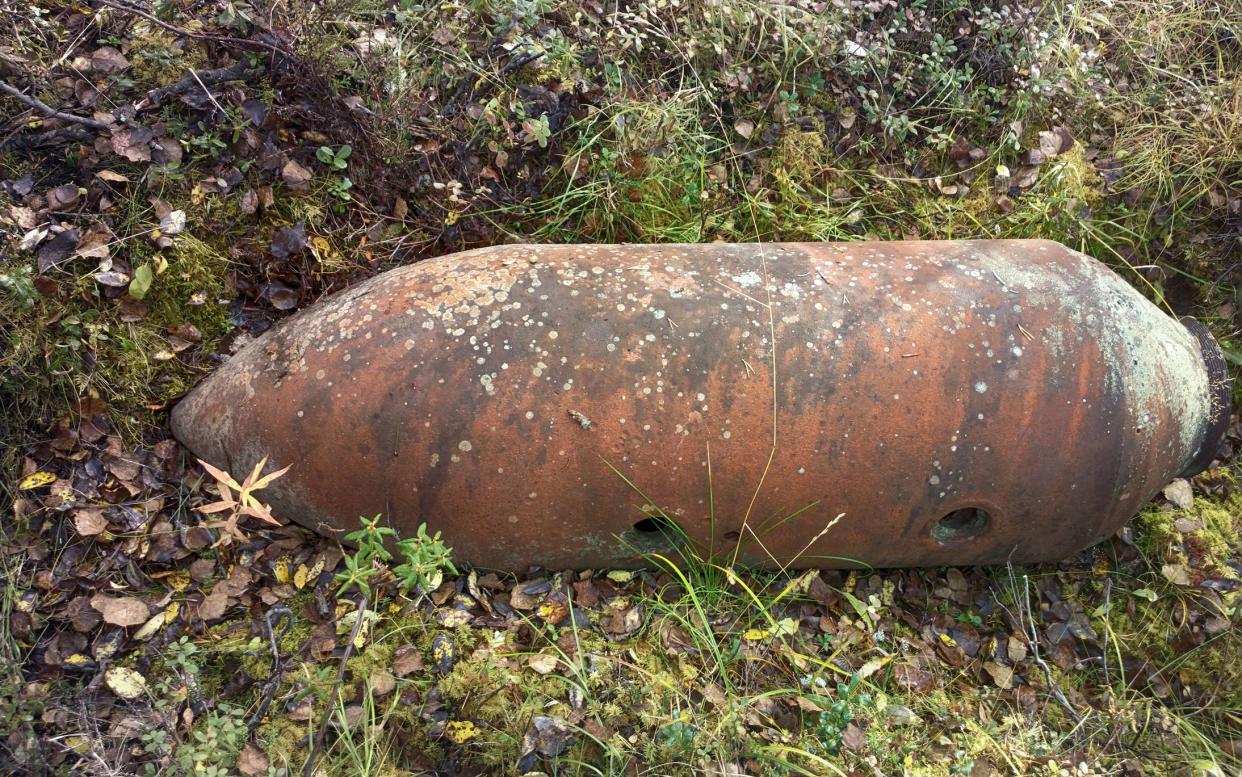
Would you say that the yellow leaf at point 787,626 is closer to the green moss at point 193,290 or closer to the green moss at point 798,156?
the green moss at point 798,156

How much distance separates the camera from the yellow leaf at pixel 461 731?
204cm

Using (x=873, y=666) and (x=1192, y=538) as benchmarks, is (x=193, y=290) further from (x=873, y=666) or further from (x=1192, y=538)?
(x=1192, y=538)

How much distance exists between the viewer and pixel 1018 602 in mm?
2529

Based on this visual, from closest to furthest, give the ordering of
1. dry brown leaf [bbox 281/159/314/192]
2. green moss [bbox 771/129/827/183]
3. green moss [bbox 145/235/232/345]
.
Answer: green moss [bbox 145/235/232/345]
dry brown leaf [bbox 281/159/314/192]
green moss [bbox 771/129/827/183]

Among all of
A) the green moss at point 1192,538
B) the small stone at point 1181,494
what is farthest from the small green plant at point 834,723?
the small stone at point 1181,494

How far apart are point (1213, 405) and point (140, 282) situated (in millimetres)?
3304

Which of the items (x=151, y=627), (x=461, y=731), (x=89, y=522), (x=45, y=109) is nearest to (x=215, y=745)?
(x=151, y=627)

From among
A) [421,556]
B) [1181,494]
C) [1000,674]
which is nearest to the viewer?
[421,556]

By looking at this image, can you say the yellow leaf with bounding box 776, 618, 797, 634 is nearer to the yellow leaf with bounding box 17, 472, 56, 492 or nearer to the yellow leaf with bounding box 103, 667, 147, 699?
the yellow leaf with bounding box 103, 667, 147, 699

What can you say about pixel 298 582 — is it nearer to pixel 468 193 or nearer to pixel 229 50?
pixel 468 193

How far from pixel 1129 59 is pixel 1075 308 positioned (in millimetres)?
2552

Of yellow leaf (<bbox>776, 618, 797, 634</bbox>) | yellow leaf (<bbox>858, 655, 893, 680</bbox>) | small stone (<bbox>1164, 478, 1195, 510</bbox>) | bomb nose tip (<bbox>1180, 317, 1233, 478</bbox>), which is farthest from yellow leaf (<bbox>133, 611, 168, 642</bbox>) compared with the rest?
small stone (<bbox>1164, 478, 1195, 510</bbox>)

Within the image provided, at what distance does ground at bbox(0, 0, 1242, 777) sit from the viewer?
2.08 metres

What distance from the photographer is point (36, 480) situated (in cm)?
223
